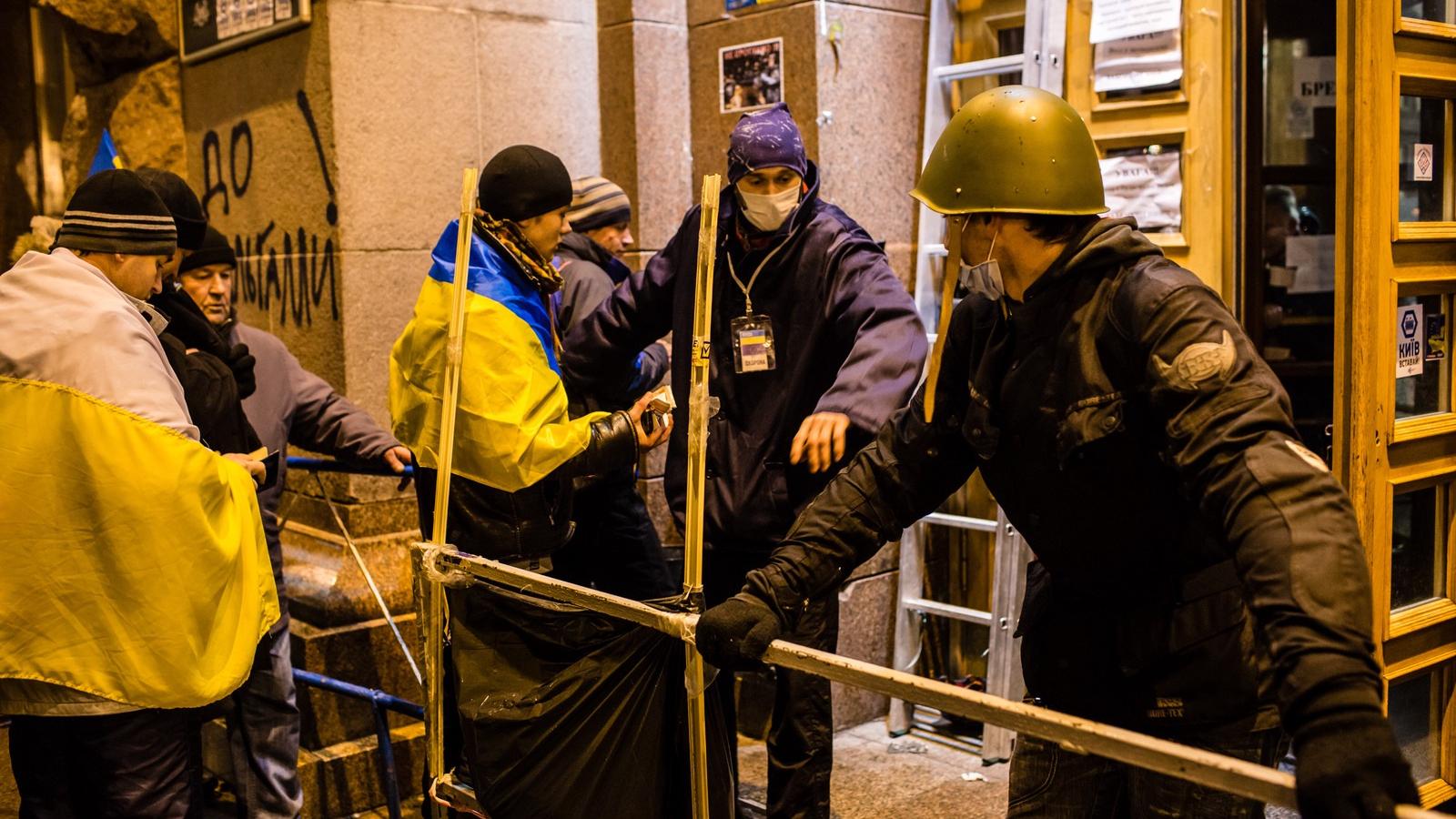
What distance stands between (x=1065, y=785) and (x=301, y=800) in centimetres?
296

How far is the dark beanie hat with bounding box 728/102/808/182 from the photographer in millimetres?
4008

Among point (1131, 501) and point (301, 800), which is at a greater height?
point (1131, 501)

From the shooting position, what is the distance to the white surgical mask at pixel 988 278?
8.73 ft

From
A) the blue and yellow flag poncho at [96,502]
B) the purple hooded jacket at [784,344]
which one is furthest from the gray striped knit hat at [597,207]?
the blue and yellow flag poncho at [96,502]

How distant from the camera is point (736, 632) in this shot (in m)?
2.68

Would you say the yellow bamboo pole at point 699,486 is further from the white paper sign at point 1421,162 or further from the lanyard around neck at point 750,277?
the white paper sign at point 1421,162

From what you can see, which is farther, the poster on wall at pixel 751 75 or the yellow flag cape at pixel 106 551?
the poster on wall at pixel 751 75

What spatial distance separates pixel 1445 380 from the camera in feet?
14.6

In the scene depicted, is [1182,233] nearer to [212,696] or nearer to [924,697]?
[924,697]

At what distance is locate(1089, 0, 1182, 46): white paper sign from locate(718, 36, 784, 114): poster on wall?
127 centimetres

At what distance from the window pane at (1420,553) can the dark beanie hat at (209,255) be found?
3980mm

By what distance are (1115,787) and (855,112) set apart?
3466mm

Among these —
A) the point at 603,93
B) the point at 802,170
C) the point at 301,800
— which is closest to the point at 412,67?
the point at 603,93

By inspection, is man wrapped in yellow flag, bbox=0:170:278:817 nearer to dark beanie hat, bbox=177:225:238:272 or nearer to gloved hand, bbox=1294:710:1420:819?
dark beanie hat, bbox=177:225:238:272
